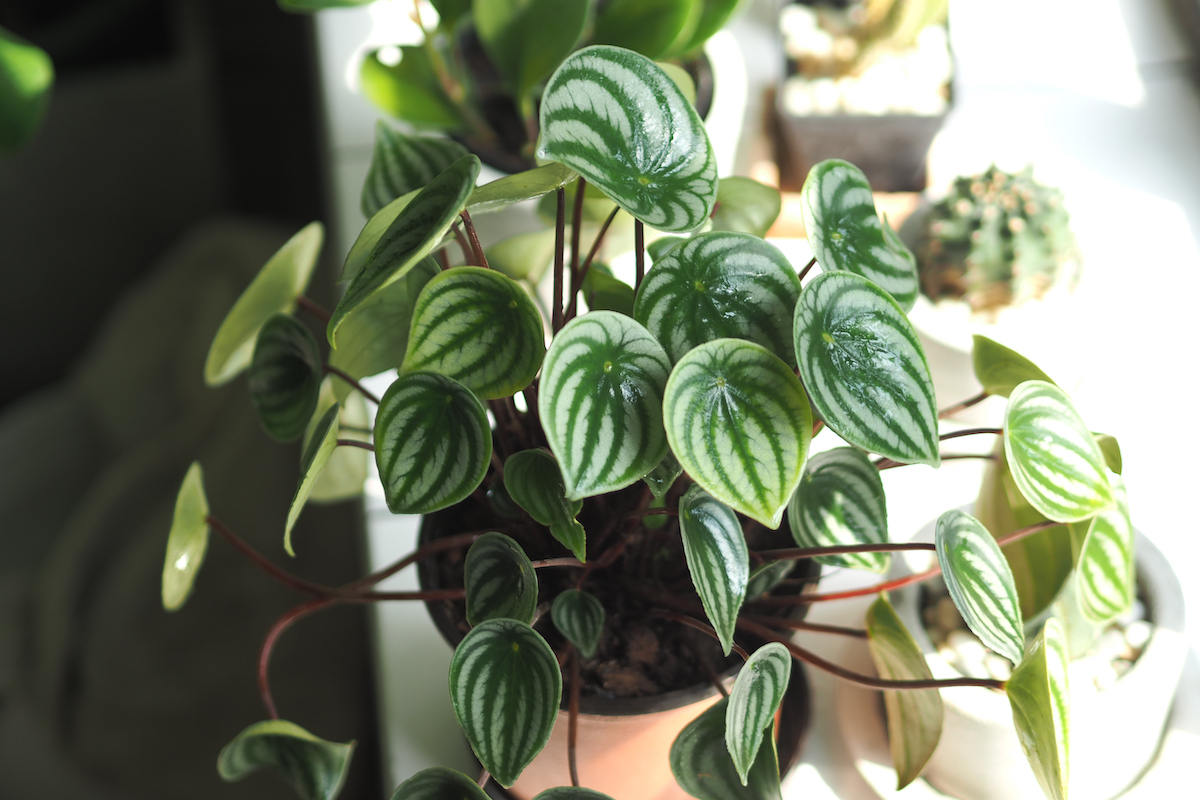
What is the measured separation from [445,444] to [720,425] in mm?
138

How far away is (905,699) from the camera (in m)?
0.60

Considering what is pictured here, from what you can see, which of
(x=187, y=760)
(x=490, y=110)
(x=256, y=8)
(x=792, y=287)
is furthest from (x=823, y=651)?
(x=256, y=8)

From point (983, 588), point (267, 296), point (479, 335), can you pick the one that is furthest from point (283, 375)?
point (983, 588)

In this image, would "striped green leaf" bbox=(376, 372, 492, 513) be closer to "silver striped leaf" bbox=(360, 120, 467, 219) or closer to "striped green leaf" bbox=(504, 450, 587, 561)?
"striped green leaf" bbox=(504, 450, 587, 561)

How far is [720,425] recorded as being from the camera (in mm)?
441

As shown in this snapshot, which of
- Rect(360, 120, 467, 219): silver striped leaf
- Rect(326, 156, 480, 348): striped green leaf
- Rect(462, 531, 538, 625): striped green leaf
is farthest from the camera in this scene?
Rect(360, 120, 467, 219): silver striped leaf

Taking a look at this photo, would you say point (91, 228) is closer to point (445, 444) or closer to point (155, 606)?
point (155, 606)

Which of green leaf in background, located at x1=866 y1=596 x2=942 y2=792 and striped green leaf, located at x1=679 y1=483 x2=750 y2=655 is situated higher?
striped green leaf, located at x1=679 y1=483 x2=750 y2=655

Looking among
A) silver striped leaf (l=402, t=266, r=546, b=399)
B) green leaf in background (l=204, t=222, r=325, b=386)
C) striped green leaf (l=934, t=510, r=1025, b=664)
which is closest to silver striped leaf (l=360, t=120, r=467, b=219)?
green leaf in background (l=204, t=222, r=325, b=386)

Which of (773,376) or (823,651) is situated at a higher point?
(773,376)

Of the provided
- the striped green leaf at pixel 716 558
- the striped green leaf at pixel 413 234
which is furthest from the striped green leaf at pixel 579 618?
the striped green leaf at pixel 413 234

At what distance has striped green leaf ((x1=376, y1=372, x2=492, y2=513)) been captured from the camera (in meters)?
0.47

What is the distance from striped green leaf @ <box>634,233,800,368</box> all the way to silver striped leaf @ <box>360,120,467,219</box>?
0.22 metres

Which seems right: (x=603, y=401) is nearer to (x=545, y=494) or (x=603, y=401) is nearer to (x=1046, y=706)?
(x=545, y=494)
